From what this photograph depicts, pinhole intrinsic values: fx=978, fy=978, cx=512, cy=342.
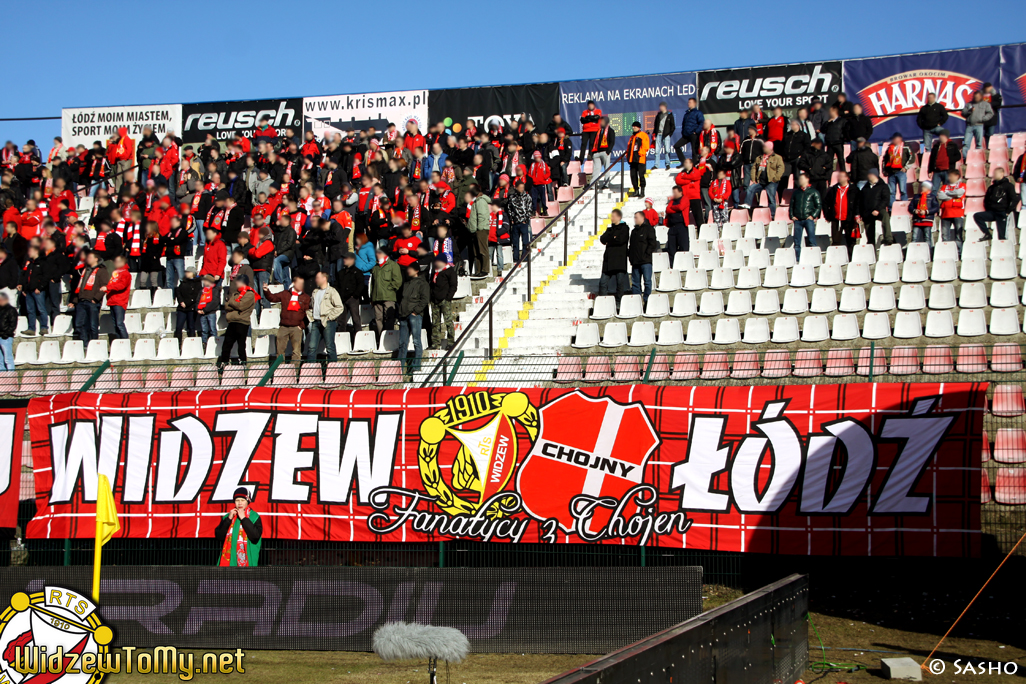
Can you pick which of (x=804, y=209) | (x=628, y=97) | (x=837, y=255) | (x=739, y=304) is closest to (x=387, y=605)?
(x=739, y=304)

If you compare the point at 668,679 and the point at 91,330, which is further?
the point at 91,330

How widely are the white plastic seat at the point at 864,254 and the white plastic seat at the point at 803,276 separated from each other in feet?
2.68

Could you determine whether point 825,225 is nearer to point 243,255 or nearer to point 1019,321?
point 1019,321

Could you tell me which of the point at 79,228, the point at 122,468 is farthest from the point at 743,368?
the point at 79,228

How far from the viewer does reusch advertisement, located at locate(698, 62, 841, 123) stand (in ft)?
77.7

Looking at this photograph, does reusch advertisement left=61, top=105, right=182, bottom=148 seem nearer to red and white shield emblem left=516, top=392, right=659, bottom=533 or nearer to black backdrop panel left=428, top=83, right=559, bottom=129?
black backdrop panel left=428, top=83, right=559, bottom=129

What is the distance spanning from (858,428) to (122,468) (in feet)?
29.6

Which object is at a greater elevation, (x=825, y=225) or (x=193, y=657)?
(x=825, y=225)

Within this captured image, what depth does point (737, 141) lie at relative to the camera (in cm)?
2031

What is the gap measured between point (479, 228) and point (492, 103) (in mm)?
9513

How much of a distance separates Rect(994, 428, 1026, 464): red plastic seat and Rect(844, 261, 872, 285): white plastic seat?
5161 millimetres

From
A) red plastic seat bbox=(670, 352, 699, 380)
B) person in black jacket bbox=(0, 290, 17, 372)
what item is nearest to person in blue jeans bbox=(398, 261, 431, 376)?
red plastic seat bbox=(670, 352, 699, 380)

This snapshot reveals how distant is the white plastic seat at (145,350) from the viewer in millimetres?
17438

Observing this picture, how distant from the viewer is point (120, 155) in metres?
27.6
